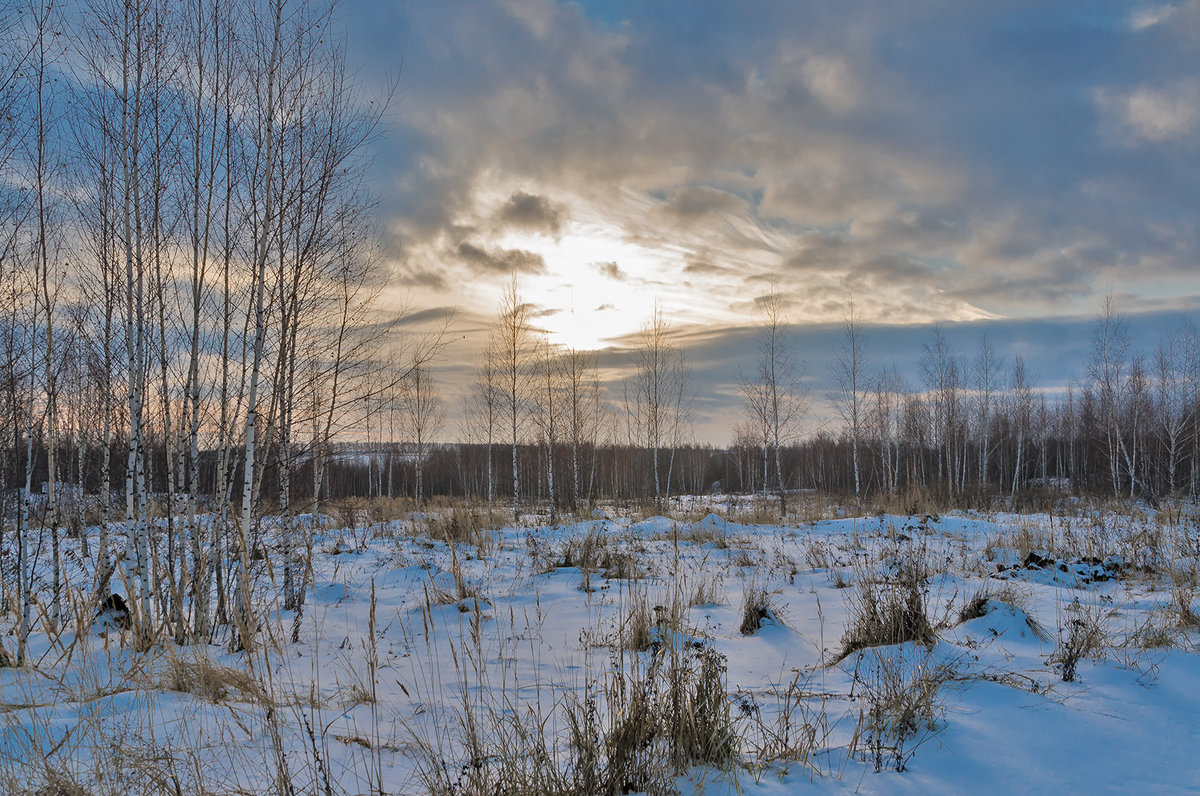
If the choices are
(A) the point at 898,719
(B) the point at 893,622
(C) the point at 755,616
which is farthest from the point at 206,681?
(B) the point at 893,622

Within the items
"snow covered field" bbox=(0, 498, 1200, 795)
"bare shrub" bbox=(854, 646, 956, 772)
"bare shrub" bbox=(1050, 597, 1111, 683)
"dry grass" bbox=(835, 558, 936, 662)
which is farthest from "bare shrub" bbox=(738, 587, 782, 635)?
"bare shrub" bbox=(1050, 597, 1111, 683)

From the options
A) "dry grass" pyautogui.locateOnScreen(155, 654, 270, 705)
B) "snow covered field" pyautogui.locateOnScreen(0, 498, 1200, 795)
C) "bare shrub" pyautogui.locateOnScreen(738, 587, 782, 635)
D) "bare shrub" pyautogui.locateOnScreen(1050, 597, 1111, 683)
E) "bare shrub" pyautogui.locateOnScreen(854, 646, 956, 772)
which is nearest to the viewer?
"snow covered field" pyautogui.locateOnScreen(0, 498, 1200, 795)

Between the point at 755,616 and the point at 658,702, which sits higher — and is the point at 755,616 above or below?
below

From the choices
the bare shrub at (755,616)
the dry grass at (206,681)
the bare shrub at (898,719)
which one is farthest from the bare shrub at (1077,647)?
the dry grass at (206,681)

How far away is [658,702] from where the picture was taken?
9.28 feet

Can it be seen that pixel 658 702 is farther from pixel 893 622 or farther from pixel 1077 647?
pixel 1077 647

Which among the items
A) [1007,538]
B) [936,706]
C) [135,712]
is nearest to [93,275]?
[135,712]

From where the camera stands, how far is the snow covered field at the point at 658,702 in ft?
8.42

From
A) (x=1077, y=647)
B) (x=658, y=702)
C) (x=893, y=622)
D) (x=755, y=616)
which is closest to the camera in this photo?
(x=658, y=702)

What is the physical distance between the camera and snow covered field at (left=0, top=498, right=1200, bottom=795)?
2.57 m

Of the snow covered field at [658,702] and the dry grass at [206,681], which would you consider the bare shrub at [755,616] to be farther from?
the dry grass at [206,681]

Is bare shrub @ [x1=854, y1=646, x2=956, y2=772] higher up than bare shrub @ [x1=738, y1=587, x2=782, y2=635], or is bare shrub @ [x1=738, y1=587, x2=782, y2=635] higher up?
bare shrub @ [x1=854, y1=646, x2=956, y2=772]

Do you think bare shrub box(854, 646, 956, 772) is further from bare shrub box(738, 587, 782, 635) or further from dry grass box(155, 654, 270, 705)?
dry grass box(155, 654, 270, 705)

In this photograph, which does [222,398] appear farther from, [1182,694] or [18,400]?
[1182,694]
